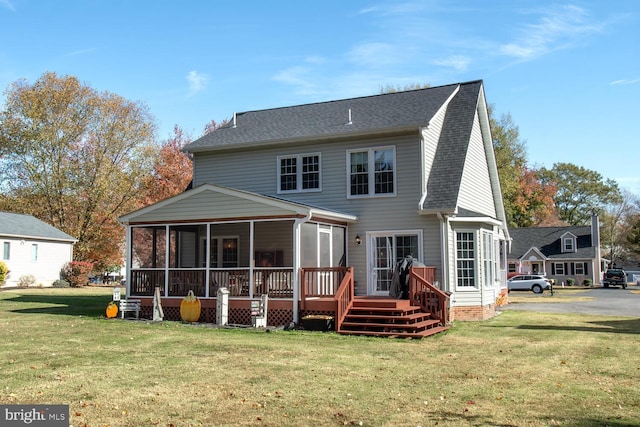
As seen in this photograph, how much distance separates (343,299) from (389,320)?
4.55ft

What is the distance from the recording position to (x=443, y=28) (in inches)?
556

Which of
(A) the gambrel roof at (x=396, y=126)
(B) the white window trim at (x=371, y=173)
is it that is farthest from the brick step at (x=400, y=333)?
(B) the white window trim at (x=371, y=173)

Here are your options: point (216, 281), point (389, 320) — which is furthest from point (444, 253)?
point (216, 281)

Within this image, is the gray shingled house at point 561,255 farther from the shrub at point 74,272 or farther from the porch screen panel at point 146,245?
the shrub at point 74,272

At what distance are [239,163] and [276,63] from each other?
15.6 ft

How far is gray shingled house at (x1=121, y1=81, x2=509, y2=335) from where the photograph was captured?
16.5 meters

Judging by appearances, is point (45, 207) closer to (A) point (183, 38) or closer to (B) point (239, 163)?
(B) point (239, 163)

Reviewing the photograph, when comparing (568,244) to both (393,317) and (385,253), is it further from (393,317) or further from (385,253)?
(393,317)

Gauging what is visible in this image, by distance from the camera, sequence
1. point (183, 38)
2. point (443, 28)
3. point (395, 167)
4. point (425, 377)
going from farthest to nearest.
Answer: point (395, 167) < point (183, 38) < point (443, 28) < point (425, 377)

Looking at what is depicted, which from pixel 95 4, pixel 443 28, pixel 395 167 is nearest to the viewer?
pixel 443 28

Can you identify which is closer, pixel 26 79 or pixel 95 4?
pixel 95 4

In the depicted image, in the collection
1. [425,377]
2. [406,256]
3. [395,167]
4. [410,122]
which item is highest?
[410,122]

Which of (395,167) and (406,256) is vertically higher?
(395,167)

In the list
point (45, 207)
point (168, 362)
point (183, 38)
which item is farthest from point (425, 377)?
point (45, 207)
